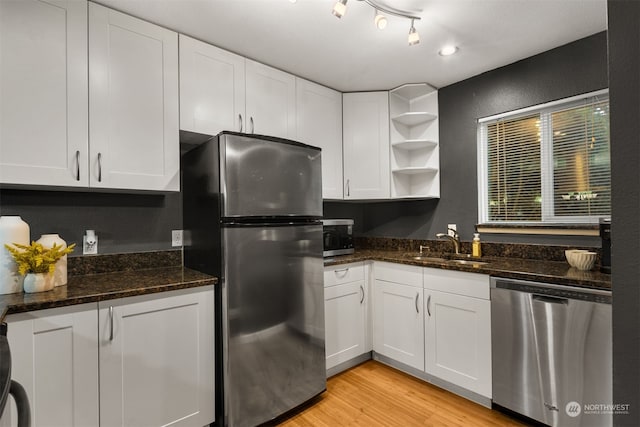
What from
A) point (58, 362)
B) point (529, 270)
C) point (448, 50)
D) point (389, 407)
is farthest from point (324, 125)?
point (58, 362)

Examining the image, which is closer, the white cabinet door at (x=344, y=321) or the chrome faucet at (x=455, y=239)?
the white cabinet door at (x=344, y=321)

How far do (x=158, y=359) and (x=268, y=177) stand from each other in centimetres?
114

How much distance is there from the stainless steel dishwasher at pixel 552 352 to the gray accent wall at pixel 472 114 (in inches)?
25.6

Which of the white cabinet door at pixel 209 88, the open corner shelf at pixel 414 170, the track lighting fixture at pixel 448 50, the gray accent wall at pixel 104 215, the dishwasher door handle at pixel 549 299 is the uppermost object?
the track lighting fixture at pixel 448 50

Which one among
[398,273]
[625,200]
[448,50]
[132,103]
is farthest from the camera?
[398,273]

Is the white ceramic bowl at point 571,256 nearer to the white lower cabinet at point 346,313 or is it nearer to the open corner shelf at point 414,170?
the open corner shelf at point 414,170

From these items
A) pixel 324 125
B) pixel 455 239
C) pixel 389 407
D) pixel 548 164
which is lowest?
pixel 389 407

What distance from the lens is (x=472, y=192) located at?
8.84 ft

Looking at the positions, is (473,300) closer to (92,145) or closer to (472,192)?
(472,192)

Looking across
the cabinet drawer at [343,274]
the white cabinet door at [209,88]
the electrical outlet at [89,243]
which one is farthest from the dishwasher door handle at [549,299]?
the electrical outlet at [89,243]

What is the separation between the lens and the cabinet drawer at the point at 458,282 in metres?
2.06

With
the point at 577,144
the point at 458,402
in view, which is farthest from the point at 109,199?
the point at 577,144

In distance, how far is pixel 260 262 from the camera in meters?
1.84

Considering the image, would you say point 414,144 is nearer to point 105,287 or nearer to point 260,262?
point 260,262
